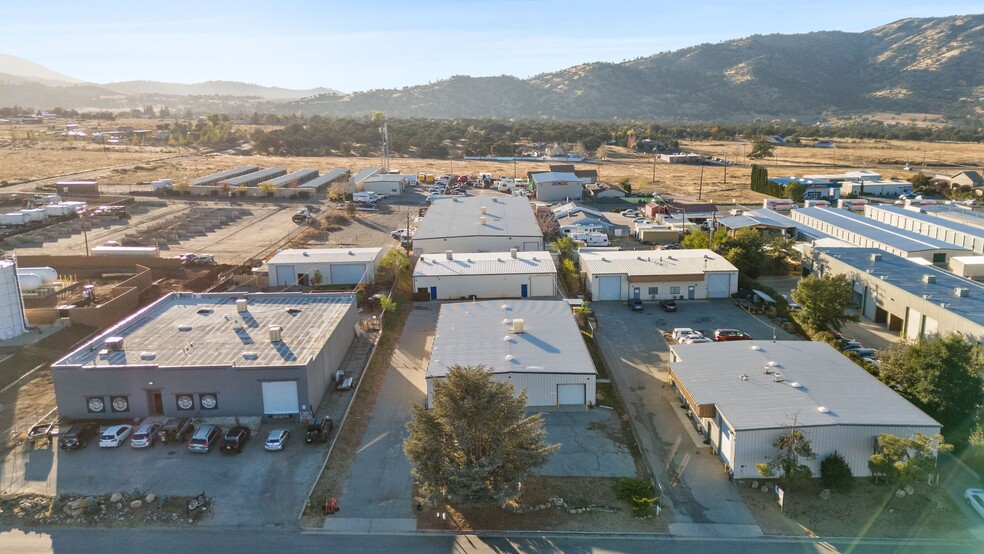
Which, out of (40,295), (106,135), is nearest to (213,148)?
(106,135)

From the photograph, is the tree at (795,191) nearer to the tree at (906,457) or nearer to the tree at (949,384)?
the tree at (949,384)

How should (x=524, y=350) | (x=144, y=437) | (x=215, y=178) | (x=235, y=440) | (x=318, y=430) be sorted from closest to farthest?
1. (x=235, y=440)
2. (x=144, y=437)
3. (x=318, y=430)
4. (x=524, y=350)
5. (x=215, y=178)

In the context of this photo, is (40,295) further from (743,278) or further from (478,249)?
(743,278)

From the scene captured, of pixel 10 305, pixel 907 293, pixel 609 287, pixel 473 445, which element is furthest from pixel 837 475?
pixel 10 305

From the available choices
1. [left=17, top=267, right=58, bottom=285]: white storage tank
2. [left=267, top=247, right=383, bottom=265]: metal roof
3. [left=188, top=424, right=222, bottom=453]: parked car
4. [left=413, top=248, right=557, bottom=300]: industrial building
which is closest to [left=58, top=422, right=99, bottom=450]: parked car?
Answer: [left=188, top=424, right=222, bottom=453]: parked car

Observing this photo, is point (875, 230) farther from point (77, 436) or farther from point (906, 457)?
point (77, 436)

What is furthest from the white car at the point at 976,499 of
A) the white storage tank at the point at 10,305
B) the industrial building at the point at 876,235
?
the white storage tank at the point at 10,305
